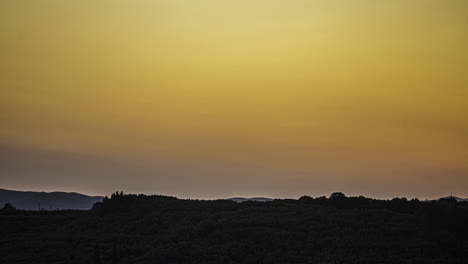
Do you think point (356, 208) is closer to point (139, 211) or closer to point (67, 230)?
point (139, 211)

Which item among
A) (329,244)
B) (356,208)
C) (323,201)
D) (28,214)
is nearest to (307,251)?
(329,244)

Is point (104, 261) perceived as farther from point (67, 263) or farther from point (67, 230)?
point (67, 230)

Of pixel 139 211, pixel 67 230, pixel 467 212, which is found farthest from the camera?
pixel 139 211

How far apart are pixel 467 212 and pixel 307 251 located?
53.2 ft

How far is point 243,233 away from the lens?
4941cm

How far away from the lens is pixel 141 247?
47438 mm

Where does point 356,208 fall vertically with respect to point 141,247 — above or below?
above

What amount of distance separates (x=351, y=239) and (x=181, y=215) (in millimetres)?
19022

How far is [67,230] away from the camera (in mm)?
55875

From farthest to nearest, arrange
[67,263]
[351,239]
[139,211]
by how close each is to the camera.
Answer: [139,211] < [351,239] < [67,263]

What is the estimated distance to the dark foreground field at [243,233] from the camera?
1693 inches

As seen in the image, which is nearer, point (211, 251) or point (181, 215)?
point (211, 251)

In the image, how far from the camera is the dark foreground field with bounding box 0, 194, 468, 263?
1693 inches

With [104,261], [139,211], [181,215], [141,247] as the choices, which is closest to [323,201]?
[181,215]
